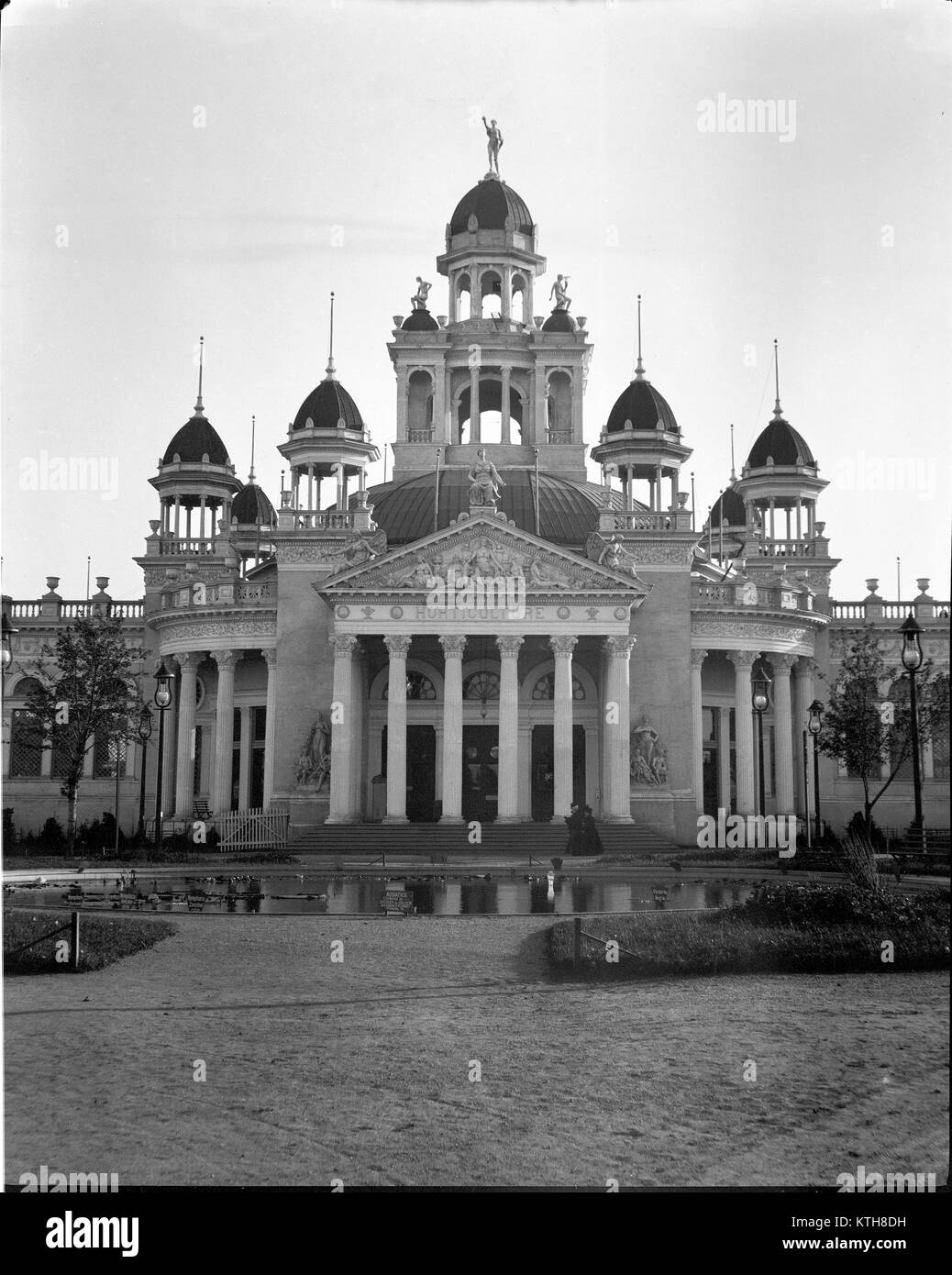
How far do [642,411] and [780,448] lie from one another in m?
8.60

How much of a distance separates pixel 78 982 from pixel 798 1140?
11629mm

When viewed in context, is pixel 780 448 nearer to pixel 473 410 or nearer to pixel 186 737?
pixel 473 410

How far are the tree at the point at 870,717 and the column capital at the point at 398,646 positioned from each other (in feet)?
61.2

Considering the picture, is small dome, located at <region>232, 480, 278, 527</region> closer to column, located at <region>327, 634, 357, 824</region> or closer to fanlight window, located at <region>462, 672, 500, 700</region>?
fanlight window, located at <region>462, 672, 500, 700</region>

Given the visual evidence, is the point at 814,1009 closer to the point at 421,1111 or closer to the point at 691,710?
the point at 421,1111

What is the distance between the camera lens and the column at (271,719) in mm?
67188

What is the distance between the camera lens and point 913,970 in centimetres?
2183

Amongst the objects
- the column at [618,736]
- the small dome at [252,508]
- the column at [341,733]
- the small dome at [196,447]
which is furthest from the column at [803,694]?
the small dome at [252,508]

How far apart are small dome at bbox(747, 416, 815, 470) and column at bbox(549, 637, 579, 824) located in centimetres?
2495

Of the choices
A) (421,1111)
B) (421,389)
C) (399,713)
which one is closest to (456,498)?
(421,389)

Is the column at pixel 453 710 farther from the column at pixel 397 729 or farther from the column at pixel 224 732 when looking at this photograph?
the column at pixel 224 732

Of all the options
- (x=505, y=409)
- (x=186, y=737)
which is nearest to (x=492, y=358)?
(x=505, y=409)

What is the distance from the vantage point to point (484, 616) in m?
62.6

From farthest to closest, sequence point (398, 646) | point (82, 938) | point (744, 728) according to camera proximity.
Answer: point (744, 728) → point (398, 646) → point (82, 938)
